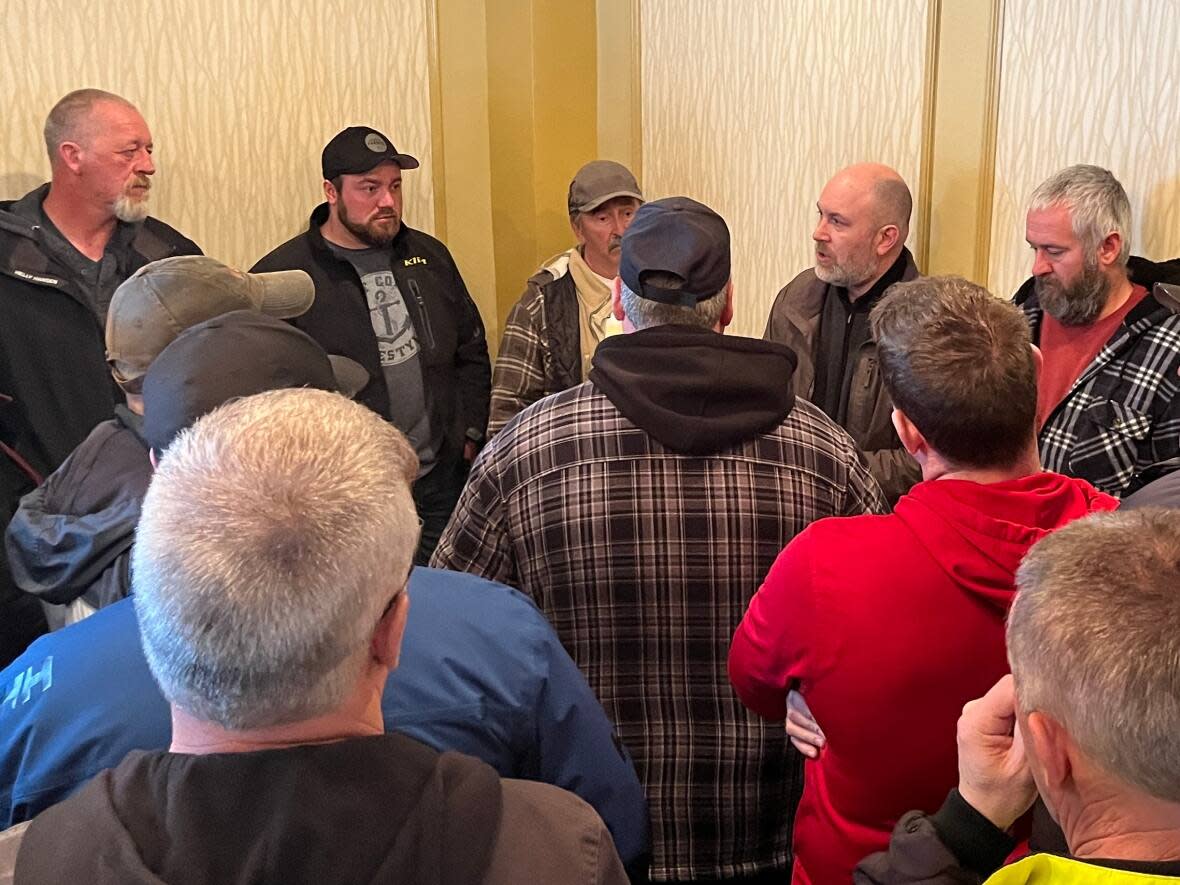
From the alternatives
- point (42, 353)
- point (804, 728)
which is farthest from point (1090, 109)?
point (42, 353)

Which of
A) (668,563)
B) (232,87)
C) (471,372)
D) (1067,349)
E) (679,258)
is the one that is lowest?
(471,372)

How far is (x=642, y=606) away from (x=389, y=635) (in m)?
0.89

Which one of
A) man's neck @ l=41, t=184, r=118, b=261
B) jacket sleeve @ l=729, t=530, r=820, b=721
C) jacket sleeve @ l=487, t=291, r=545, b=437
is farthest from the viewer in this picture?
jacket sleeve @ l=487, t=291, r=545, b=437

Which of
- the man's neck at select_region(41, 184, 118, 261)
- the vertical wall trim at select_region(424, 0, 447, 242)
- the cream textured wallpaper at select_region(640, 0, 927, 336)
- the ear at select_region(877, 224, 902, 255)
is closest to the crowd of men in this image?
the ear at select_region(877, 224, 902, 255)

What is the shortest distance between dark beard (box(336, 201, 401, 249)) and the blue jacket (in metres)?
2.28

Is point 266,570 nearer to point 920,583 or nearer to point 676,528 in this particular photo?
point 920,583

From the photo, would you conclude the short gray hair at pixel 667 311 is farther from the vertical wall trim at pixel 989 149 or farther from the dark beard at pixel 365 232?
the dark beard at pixel 365 232

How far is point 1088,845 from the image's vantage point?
0.91 meters

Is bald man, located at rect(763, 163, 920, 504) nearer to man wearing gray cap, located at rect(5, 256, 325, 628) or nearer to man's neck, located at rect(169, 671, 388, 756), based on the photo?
man wearing gray cap, located at rect(5, 256, 325, 628)

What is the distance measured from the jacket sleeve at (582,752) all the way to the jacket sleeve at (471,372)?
2264 millimetres

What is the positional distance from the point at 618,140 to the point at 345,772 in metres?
3.71

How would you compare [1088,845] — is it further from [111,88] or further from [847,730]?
[111,88]

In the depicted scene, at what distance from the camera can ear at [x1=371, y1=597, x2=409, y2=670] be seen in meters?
0.95

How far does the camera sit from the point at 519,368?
3.35 metres
